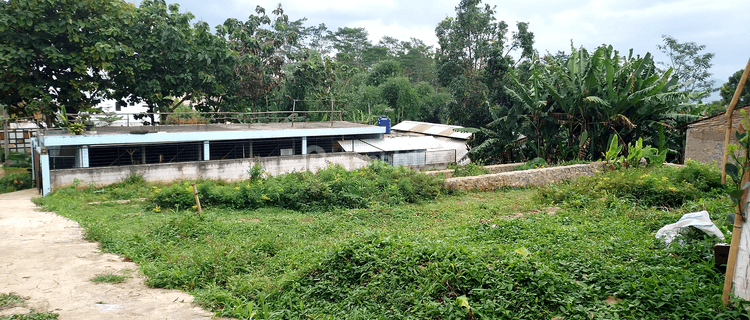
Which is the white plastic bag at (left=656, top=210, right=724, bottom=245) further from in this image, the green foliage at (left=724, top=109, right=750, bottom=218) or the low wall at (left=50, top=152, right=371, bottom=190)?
the low wall at (left=50, top=152, right=371, bottom=190)

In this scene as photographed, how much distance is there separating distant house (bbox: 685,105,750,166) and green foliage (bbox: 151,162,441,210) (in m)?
9.57

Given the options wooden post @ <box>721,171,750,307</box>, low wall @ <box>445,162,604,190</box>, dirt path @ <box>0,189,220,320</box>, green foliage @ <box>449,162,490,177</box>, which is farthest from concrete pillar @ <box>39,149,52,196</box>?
wooden post @ <box>721,171,750,307</box>

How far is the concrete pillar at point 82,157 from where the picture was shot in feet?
56.7

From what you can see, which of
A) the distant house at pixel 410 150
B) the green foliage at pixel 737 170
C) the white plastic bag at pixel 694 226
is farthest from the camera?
the distant house at pixel 410 150

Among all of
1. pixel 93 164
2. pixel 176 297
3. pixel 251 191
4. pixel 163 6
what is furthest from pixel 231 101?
pixel 176 297

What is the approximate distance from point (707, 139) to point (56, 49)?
2294cm

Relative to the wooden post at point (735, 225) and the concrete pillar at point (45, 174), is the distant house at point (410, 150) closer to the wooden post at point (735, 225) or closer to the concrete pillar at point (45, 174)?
the concrete pillar at point (45, 174)

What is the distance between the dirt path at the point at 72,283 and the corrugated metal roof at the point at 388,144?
13317 mm

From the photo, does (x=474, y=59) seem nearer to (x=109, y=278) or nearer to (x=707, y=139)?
(x=707, y=139)

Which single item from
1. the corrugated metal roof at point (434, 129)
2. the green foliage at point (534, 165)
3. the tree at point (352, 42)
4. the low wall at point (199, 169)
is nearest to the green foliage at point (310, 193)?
the low wall at point (199, 169)

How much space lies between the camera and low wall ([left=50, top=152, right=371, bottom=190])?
16422 mm

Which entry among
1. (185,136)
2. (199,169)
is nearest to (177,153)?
(185,136)

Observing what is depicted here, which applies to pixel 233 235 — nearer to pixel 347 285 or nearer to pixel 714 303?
pixel 347 285

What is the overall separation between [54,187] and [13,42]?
6275 mm
